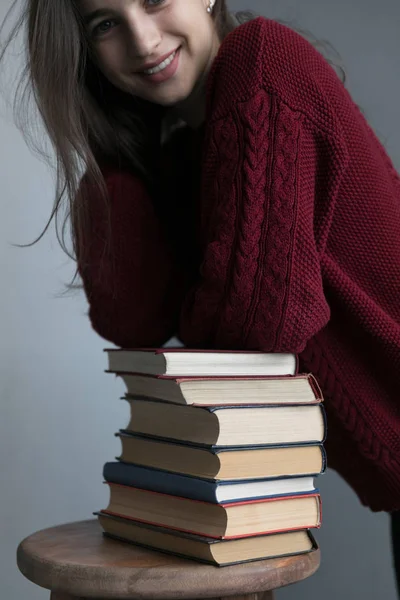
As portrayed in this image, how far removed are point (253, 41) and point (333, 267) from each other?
0.96ft

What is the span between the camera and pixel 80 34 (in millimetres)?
1069

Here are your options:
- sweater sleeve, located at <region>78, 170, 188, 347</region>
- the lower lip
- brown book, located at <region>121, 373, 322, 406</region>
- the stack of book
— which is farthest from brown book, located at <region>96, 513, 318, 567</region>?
the lower lip

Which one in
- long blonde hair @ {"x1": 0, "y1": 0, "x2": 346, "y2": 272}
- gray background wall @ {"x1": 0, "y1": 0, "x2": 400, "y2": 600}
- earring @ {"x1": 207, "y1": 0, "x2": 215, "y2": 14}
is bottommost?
gray background wall @ {"x1": 0, "y1": 0, "x2": 400, "y2": 600}

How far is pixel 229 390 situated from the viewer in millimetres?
819

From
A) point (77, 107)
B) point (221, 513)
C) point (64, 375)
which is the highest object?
point (77, 107)

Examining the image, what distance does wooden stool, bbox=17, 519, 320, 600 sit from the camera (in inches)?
29.5

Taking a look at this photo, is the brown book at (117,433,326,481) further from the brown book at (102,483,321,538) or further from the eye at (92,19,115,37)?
the eye at (92,19,115,37)

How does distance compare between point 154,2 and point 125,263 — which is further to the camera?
point 125,263

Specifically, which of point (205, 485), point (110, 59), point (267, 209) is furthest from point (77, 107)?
point (205, 485)

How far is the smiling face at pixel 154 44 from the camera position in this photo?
3.28 ft

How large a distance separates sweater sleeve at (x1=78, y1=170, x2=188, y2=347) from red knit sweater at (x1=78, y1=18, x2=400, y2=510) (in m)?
0.20

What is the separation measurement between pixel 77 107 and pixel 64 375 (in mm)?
619

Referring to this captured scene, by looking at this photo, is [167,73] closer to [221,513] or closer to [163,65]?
[163,65]

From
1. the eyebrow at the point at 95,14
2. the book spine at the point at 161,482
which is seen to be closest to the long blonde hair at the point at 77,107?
the eyebrow at the point at 95,14
